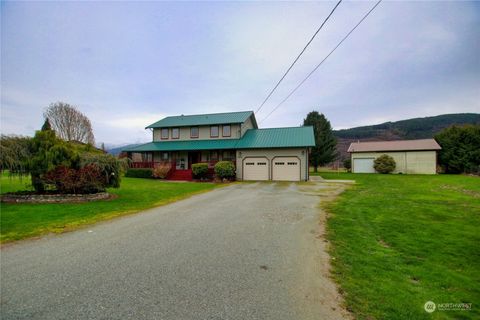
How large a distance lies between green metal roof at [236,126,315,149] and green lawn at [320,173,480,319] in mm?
13646

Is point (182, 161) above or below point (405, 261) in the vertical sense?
above

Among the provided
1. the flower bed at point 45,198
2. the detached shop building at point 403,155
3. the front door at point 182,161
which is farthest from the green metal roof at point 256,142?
the detached shop building at point 403,155

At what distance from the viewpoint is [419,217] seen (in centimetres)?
713

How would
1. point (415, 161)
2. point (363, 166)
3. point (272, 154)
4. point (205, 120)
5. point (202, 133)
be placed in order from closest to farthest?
1. point (272, 154)
2. point (202, 133)
3. point (205, 120)
4. point (415, 161)
5. point (363, 166)

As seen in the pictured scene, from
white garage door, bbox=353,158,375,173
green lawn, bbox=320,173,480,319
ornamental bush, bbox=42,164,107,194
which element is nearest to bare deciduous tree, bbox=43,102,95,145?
ornamental bush, bbox=42,164,107,194

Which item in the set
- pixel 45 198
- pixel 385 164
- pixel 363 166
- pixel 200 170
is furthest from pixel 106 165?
pixel 363 166

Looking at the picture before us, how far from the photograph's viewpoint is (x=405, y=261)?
12.9 feet

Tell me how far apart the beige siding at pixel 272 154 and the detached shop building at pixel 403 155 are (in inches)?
673

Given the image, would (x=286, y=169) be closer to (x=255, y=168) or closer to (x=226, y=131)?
(x=255, y=168)

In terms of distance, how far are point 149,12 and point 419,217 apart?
15058 millimetres

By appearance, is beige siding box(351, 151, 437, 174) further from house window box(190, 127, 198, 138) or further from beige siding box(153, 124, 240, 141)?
house window box(190, 127, 198, 138)

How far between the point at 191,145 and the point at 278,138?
32.4ft

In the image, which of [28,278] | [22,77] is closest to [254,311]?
[28,278]

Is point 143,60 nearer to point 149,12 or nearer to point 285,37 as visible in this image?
point 149,12
